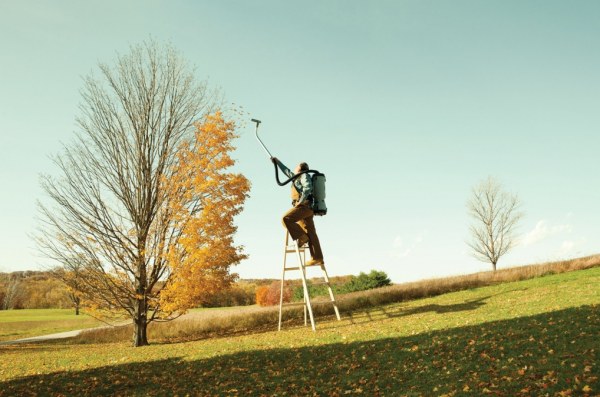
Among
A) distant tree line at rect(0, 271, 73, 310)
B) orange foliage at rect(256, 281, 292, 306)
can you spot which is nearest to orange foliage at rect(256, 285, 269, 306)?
orange foliage at rect(256, 281, 292, 306)

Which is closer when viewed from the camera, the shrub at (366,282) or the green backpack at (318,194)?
the green backpack at (318,194)

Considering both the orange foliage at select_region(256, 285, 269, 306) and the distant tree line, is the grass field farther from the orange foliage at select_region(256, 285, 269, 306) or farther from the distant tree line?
the distant tree line

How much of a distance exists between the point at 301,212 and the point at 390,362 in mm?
5141

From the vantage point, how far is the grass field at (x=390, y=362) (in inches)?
239

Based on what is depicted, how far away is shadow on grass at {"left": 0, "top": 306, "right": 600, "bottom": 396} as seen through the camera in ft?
19.3

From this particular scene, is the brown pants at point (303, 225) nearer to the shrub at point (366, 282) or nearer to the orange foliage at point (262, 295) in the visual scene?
the shrub at point (366, 282)

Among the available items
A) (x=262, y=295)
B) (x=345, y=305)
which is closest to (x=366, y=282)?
(x=345, y=305)

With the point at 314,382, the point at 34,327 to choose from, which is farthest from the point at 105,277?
the point at 34,327

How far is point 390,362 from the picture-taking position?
7.78 meters

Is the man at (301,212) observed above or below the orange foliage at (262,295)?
above


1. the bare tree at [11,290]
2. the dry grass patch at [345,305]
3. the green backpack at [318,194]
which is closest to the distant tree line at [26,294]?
the bare tree at [11,290]

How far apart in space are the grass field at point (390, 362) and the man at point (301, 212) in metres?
2.92

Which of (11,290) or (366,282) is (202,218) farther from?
(11,290)

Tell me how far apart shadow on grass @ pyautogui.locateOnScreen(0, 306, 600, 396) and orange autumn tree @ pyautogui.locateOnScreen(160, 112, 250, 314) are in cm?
450
